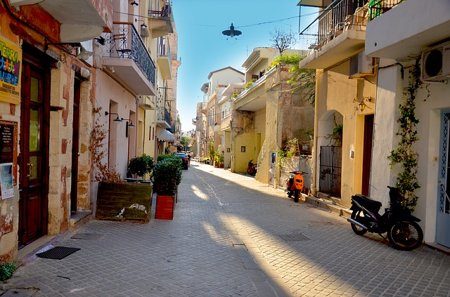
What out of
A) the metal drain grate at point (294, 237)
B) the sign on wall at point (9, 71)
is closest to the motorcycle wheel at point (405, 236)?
the metal drain grate at point (294, 237)

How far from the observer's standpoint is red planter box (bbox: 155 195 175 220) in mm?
9883

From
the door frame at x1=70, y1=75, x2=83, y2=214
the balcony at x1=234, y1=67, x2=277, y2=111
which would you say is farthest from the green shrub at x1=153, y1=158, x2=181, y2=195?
the balcony at x1=234, y1=67, x2=277, y2=111

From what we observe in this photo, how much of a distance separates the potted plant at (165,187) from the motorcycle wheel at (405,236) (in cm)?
505

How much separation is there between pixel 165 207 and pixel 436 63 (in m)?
6.63

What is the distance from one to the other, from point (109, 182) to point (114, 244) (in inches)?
100

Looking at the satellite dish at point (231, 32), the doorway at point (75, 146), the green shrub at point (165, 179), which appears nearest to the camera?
the doorway at point (75, 146)

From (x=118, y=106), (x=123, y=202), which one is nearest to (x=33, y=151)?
(x=123, y=202)

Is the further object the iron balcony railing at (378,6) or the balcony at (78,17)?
the iron balcony railing at (378,6)

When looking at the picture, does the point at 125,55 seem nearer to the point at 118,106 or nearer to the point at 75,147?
the point at 118,106

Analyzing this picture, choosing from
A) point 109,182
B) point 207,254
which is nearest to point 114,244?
point 207,254

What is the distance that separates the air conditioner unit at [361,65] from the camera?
10.2m

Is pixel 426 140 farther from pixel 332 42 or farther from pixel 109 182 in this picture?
pixel 109 182

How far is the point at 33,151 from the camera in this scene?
6574 millimetres

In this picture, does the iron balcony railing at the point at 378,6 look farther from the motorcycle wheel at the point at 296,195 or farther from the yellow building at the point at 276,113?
the yellow building at the point at 276,113
